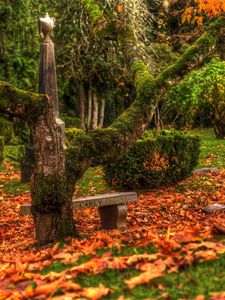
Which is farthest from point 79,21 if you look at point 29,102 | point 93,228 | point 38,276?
point 38,276

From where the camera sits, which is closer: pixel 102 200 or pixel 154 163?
pixel 102 200

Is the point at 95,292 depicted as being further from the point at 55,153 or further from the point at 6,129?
the point at 6,129

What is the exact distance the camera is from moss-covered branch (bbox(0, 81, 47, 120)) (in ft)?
21.0

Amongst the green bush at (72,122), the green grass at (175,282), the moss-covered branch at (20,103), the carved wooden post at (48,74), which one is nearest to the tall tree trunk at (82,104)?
the green bush at (72,122)

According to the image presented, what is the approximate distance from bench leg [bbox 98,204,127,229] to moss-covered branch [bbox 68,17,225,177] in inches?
45.7

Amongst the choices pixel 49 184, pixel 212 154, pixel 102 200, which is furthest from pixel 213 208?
pixel 212 154

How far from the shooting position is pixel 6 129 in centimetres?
A: 2091

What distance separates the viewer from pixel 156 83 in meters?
7.65

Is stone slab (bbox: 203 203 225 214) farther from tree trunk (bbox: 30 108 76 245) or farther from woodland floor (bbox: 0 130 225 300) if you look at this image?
tree trunk (bbox: 30 108 76 245)

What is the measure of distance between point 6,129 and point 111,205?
13.2 metres

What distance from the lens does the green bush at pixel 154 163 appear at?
10.9 metres

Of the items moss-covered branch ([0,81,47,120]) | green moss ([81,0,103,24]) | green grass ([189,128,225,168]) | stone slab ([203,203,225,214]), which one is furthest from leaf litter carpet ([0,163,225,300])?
green grass ([189,128,225,168])

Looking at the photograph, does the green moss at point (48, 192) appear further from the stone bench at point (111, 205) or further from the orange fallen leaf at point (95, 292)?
the orange fallen leaf at point (95, 292)

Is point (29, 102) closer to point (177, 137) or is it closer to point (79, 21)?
point (177, 137)
